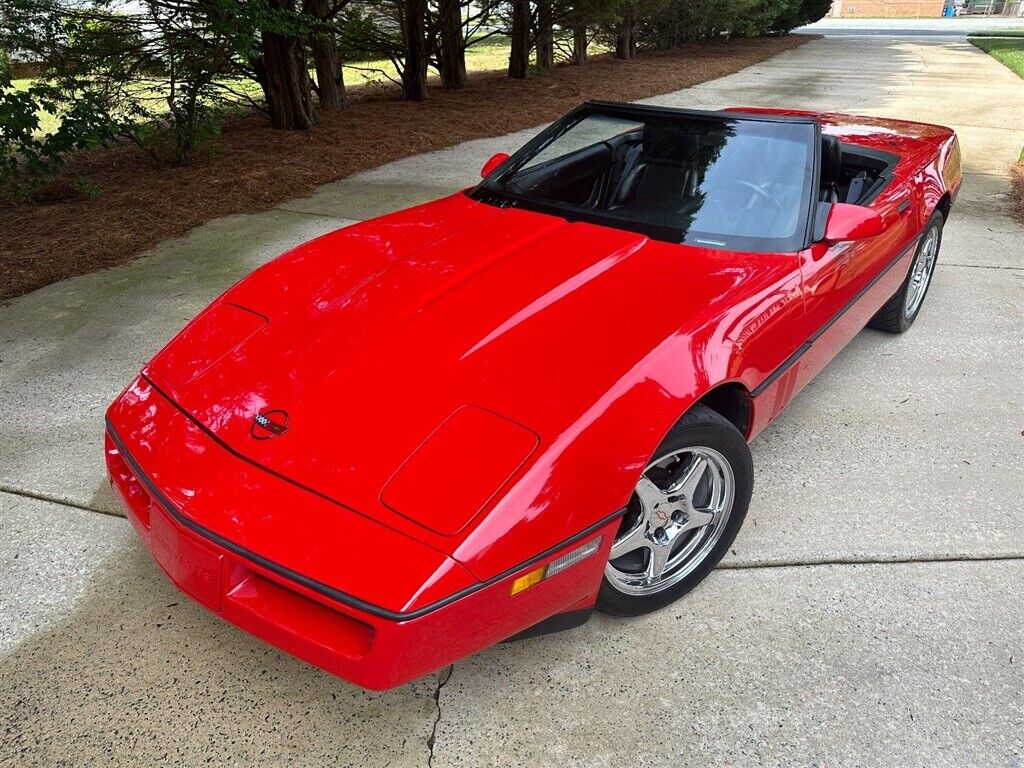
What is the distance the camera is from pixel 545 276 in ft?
7.86

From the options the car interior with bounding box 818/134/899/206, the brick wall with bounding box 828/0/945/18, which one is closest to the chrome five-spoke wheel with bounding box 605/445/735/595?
the car interior with bounding box 818/134/899/206

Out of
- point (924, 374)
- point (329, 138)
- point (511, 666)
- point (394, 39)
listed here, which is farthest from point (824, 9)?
point (511, 666)

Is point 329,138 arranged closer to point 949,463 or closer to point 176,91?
point 176,91

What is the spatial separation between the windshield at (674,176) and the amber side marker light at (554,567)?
4.18ft

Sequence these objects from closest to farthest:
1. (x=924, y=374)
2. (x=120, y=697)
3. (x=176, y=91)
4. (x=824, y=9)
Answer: (x=120, y=697) → (x=924, y=374) → (x=176, y=91) → (x=824, y=9)

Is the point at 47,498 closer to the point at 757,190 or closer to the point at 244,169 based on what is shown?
the point at 757,190

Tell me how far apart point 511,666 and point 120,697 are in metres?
1.02

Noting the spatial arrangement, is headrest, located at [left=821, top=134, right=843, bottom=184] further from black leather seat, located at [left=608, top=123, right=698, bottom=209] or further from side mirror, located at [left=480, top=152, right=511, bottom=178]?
side mirror, located at [left=480, top=152, right=511, bottom=178]

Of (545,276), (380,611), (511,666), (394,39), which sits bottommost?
(511,666)

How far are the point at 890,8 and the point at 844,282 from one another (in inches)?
2676

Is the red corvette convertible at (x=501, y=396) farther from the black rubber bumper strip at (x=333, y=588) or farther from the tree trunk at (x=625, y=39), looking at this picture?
the tree trunk at (x=625, y=39)

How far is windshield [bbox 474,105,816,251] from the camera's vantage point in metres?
2.68

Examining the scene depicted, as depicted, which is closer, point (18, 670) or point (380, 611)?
point (380, 611)

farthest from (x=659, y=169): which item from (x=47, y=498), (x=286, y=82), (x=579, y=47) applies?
(x=579, y=47)
